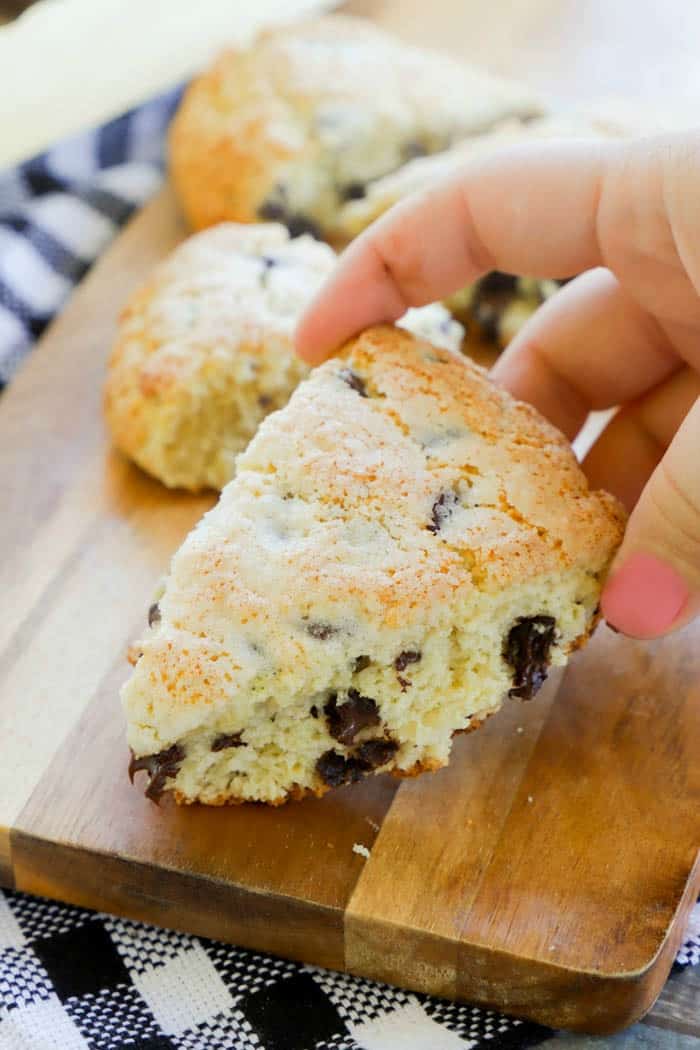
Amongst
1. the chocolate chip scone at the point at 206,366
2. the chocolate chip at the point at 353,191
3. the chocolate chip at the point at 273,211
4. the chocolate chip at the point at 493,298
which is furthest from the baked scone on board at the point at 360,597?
the chocolate chip at the point at 353,191

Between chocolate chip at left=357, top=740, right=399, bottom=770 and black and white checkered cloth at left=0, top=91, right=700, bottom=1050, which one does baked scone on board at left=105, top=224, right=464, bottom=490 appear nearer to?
chocolate chip at left=357, top=740, right=399, bottom=770

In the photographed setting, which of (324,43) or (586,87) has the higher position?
(324,43)

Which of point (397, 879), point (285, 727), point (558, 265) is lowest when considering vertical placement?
point (397, 879)

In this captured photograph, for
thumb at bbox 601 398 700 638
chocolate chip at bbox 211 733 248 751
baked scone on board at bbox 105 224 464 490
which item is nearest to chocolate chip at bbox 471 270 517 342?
baked scone on board at bbox 105 224 464 490

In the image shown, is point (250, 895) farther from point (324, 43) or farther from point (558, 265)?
point (324, 43)

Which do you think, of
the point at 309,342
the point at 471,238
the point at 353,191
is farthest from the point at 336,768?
the point at 353,191

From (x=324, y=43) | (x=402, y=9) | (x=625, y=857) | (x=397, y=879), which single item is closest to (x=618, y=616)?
(x=625, y=857)
